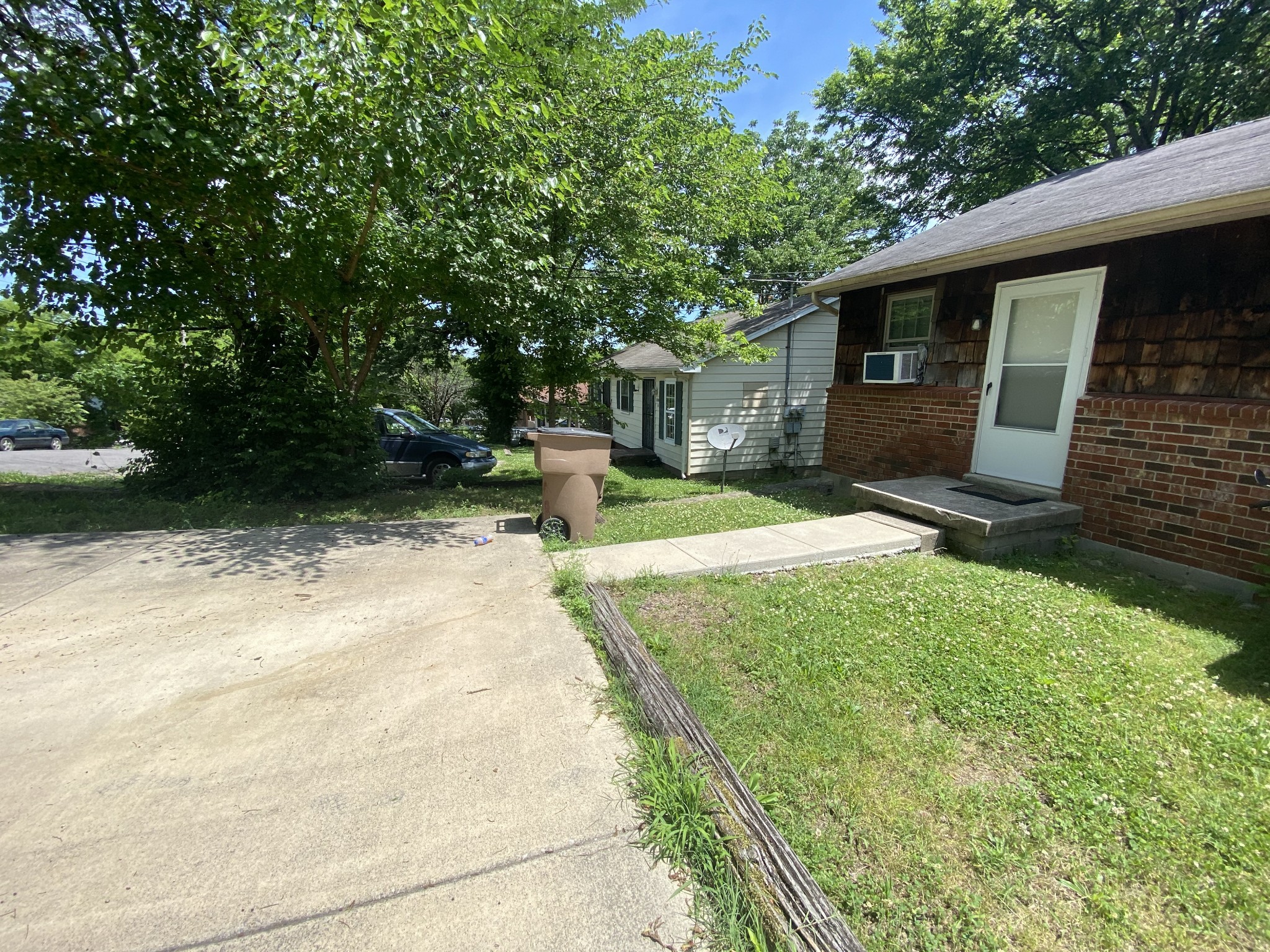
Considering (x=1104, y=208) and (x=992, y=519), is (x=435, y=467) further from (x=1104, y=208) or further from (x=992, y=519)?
(x=1104, y=208)

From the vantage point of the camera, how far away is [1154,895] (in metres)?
1.72

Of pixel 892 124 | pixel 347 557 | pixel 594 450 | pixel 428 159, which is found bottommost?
pixel 347 557

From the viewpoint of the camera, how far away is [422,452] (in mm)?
10836

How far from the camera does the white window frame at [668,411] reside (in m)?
12.7

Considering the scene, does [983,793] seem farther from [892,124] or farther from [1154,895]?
[892,124]

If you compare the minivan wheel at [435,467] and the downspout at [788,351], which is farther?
the downspout at [788,351]

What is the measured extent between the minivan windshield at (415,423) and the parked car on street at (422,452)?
38mm

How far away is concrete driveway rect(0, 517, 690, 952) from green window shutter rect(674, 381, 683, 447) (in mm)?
8227

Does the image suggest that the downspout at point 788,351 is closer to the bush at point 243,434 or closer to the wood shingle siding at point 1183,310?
the wood shingle siding at point 1183,310

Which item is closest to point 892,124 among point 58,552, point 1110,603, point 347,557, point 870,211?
point 870,211

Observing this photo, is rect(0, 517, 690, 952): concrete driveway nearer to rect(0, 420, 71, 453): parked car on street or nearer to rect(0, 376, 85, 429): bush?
rect(0, 420, 71, 453): parked car on street

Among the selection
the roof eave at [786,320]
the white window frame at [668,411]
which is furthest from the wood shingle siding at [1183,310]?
the white window frame at [668,411]

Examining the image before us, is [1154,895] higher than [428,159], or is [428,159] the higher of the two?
[428,159]

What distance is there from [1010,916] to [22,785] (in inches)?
146
